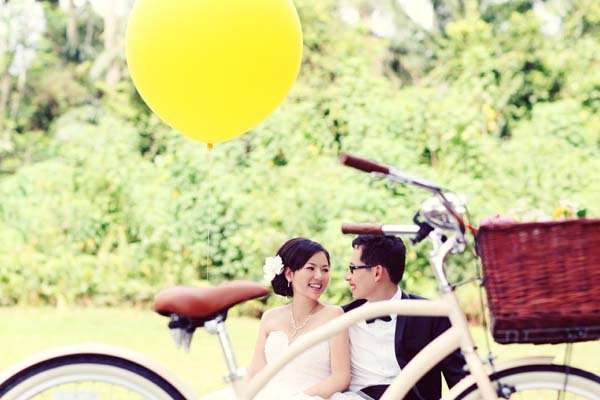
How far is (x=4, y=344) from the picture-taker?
641 centimetres

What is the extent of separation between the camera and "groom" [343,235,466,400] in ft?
9.62

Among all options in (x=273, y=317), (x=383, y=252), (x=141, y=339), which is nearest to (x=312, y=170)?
(x=141, y=339)

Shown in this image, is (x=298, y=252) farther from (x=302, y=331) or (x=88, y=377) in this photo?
(x=88, y=377)

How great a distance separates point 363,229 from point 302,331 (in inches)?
36.1

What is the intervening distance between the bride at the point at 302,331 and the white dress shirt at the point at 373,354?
0.09 metres

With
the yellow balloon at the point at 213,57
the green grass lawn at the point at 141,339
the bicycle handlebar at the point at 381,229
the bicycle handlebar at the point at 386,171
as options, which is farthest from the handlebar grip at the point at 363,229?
the green grass lawn at the point at 141,339

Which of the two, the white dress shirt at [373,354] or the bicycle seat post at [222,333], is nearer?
the bicycle seat post at [222,333]

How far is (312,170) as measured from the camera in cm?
716

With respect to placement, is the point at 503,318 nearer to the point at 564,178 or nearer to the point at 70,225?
the point at 564,178

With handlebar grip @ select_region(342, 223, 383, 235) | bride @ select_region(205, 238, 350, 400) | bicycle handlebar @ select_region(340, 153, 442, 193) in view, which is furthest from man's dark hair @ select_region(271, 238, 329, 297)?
bicycle handlebar @ select_region(340, 153, 442, 193)

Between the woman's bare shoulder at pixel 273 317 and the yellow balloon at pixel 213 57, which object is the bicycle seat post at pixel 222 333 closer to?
the woman's bare shoulder at pixel 273 317

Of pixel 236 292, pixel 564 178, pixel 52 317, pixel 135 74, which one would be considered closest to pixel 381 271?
pixel 236 292

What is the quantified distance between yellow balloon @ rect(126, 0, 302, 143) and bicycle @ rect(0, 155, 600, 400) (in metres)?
2.38

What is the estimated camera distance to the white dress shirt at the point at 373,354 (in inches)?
115
